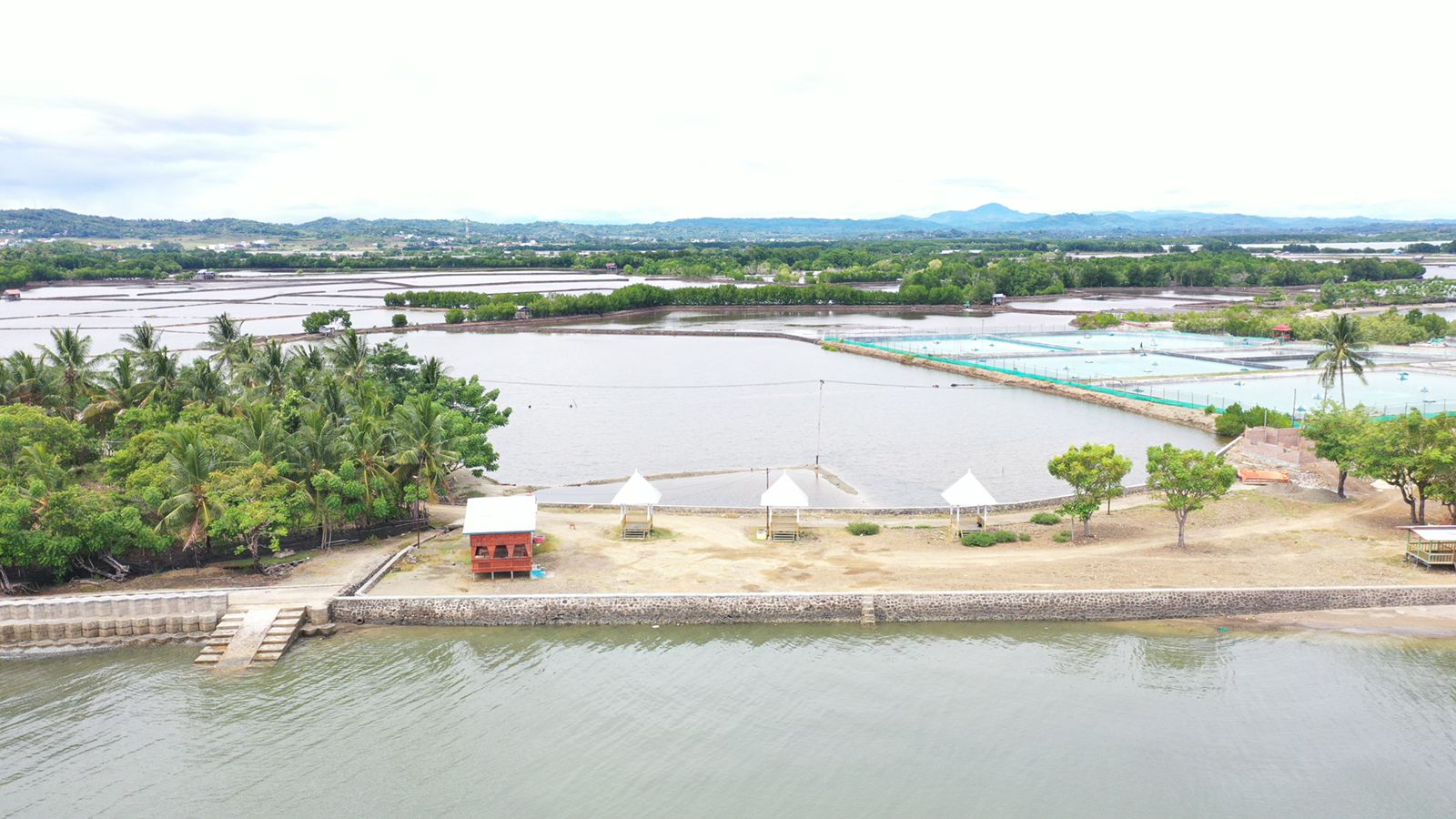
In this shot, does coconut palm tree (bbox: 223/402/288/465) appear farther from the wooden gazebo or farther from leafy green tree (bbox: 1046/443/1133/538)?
the wooden gazebo

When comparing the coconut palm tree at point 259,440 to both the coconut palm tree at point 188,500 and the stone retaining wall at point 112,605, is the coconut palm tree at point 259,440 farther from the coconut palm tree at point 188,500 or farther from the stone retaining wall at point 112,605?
the stone retaining wall at point 112,605

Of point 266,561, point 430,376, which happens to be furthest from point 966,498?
point 430,376

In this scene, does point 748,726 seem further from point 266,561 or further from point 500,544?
point 266,561

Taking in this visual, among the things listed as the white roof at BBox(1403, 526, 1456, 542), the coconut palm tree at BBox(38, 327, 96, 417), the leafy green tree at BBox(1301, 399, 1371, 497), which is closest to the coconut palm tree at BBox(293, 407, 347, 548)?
the coconut palm tree at BBox(38, 327, 96, 417)

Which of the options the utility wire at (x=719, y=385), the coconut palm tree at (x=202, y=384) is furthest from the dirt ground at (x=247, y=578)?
the utility wire at (x=719, y=385)

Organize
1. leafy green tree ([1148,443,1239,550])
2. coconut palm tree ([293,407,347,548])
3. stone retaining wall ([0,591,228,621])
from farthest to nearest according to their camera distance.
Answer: leafy green tree ([1148,443,1239,550]), coconut palm tree ([293,407,347,548]), stone retaining wall ([0,591,228,621])

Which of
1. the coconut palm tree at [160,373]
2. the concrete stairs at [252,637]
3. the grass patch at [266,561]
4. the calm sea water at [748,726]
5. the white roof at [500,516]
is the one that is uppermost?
the coconut palm tree at [160,373]
